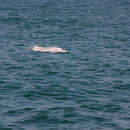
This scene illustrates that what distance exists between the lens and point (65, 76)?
3256 cm

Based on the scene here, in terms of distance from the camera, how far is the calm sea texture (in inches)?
941

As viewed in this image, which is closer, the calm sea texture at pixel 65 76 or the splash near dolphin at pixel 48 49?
the calm sea texture at pixel 65 76

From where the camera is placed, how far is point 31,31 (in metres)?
54.4

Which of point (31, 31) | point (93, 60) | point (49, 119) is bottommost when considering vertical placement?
point (49, 119)

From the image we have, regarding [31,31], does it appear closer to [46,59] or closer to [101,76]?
[46,59]

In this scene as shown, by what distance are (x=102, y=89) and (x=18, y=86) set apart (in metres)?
6.59

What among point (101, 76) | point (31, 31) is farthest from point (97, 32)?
point (101, 76)

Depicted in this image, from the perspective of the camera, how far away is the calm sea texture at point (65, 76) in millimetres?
23906

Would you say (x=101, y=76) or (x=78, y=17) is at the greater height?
(x=78, y=17)

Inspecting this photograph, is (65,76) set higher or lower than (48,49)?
lower

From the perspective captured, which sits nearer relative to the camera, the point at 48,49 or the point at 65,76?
the point at 65,76

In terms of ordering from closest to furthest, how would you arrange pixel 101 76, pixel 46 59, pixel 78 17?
pixel 101 76
pixel 46 59
pixel 78 17

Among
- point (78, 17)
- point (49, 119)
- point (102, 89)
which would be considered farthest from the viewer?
point (78, 17)

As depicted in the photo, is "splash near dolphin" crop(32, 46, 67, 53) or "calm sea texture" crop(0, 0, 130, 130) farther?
"splash near dolphin" crop(32, 46, 67, 53)
